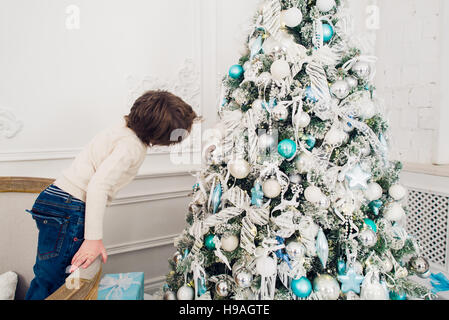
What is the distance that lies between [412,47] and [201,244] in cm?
190

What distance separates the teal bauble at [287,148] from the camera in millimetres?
941

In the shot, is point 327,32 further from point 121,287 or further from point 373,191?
point 121,287

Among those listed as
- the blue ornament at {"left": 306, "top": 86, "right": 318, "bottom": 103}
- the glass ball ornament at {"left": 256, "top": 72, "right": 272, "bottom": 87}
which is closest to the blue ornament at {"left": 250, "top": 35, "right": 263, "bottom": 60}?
the glass ball ornament at {"left": 256, "top": 72, "right": 272, "bottom": 87}

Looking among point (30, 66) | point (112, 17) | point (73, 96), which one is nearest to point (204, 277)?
point (73, 96)

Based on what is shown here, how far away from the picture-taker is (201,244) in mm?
1043

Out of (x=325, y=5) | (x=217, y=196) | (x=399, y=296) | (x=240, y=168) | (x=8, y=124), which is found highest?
(x=325, y=5)

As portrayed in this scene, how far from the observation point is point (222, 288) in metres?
1.00

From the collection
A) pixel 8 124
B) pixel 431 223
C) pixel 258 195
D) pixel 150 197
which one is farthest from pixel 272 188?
pixel 431 223

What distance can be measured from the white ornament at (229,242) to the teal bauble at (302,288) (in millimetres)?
220

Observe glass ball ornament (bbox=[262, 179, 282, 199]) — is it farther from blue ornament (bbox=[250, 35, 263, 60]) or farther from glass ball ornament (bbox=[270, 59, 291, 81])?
blue ornament (bbox=[250, 35, 263, 60])

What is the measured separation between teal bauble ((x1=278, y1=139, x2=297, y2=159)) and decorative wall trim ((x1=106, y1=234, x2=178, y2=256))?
1067 millimetres

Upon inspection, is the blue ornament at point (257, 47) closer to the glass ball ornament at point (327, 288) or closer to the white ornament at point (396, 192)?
the white ornament at point (396, 192)

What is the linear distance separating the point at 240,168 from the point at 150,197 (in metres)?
0.84

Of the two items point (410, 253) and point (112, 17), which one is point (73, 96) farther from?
point (410, 253)
